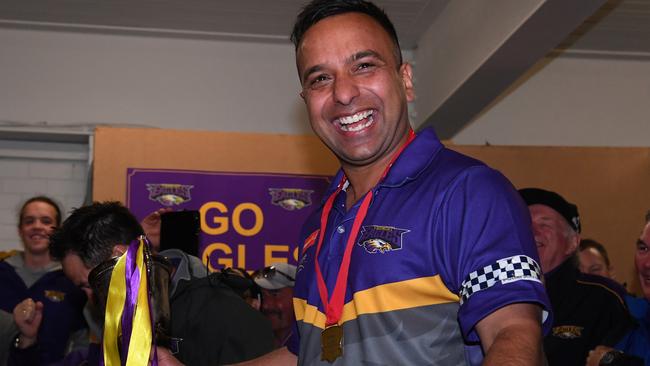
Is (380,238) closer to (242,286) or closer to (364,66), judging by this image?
(364,66)

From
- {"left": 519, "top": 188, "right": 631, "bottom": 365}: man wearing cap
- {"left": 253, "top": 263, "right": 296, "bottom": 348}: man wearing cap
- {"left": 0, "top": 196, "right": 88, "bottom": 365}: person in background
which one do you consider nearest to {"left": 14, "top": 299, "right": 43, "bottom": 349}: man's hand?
{"left": 0, "top": 196, "right": 88, "bottom": 365}: person in background

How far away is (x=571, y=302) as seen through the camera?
379 cm

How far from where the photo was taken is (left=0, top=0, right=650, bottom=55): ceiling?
7.07m

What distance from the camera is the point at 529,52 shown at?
5633 millimetres

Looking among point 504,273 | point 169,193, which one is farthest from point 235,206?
point 504,273

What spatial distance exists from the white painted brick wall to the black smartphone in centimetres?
385

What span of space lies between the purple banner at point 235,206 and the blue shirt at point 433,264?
405 centimetres

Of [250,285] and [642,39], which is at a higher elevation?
[642,39]

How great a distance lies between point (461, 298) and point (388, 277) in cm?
16

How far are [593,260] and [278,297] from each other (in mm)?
2129

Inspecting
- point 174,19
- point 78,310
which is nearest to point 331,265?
point 78,310

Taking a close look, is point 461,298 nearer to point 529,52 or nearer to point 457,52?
point 529,52

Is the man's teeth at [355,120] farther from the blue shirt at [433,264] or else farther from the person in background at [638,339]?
the person in background at [638,339]

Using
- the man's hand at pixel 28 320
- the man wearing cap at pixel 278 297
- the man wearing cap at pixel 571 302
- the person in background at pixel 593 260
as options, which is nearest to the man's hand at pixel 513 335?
the man wearing cap at pixel 571 302
